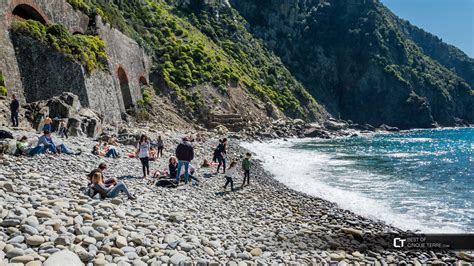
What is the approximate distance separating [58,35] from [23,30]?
→ 279 centimetres

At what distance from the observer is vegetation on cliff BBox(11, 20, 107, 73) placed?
2389 centimetres

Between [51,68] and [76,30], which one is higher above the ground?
[76,30]

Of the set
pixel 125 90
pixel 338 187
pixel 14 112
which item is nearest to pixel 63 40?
pixel 14 112

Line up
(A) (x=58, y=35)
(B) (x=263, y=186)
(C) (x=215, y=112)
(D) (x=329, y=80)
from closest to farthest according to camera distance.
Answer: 1. (B) (x=263, y=186)
2. (A) (x=58, y=35)
3. (C) (x=215, y=112)
4. (D) (x=329, y=80)

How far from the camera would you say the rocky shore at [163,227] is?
664cm

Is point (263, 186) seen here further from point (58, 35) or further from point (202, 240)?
point (58, 35)

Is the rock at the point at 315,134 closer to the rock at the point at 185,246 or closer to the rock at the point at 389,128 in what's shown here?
the rock at the point at 389,128

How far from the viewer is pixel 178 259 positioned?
7.24 meters

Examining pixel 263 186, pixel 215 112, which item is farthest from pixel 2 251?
pixel 215 112

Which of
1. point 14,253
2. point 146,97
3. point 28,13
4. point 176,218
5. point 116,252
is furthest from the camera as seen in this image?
point 146,97

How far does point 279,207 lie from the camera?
14508 mm

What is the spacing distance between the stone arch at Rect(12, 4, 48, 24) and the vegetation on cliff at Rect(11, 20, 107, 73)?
1083 millimetres

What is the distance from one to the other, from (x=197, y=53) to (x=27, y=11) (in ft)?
129

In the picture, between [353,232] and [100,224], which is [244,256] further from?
[353,232]
